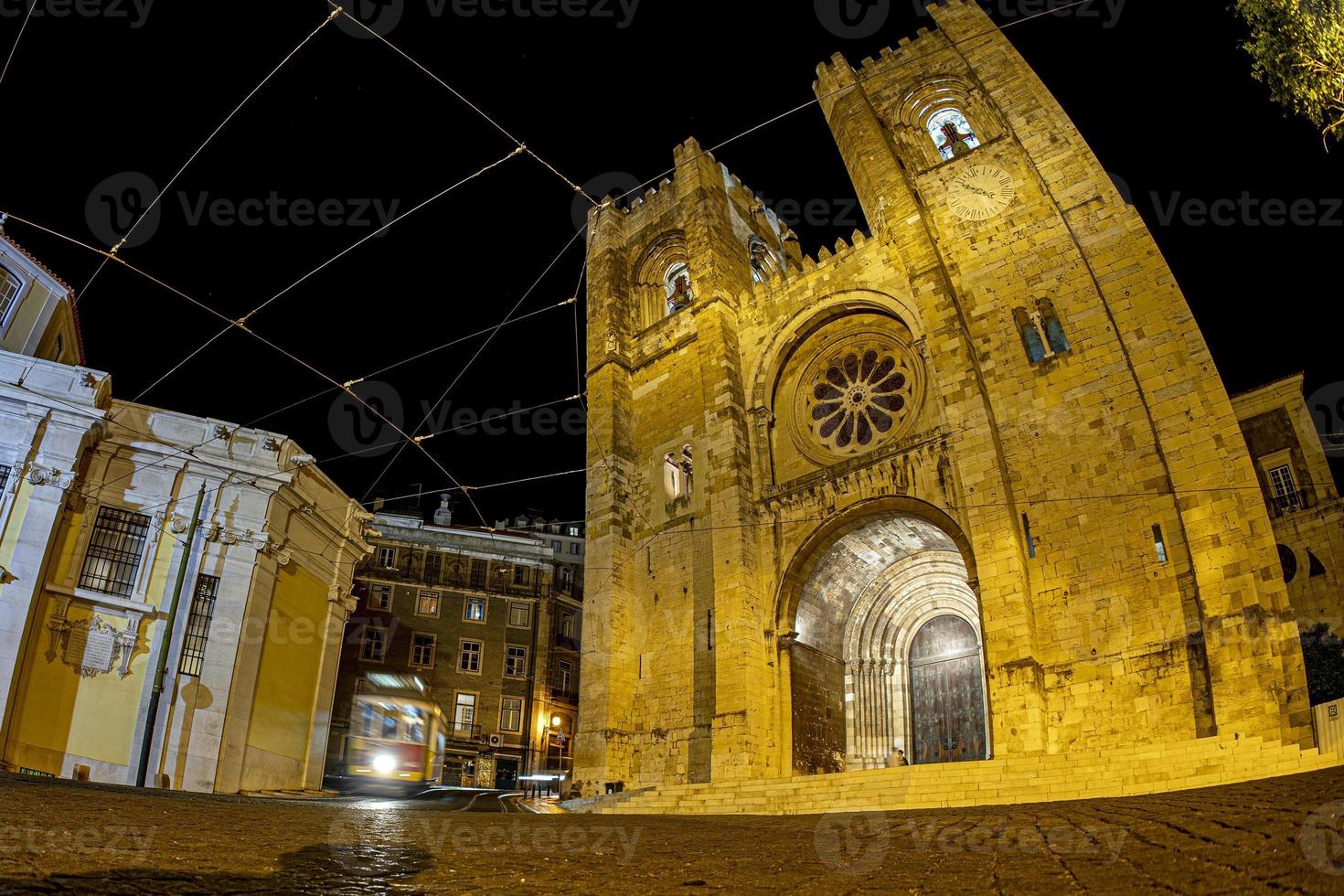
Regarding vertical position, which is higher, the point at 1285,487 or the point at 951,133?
the point at 951,133

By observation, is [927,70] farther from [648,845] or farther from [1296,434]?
[648,845]

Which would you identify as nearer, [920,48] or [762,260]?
[920,48]

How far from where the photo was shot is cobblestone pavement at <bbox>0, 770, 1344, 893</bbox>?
3553mm

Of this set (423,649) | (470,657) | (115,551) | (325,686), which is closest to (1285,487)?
(325,686)

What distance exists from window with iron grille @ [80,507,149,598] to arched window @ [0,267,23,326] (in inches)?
280

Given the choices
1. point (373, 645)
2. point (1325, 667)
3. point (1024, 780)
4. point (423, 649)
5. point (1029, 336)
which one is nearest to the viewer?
point (1024, 780)

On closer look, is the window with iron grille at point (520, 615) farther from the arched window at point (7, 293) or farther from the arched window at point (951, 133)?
the arched window at point (951, 133)

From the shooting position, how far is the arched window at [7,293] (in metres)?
18.6

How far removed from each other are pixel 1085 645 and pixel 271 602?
1674 cm

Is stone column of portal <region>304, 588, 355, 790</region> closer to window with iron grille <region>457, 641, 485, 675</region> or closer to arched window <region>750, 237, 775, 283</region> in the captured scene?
window with iron grille <region>457, 641, 485, 675</region>

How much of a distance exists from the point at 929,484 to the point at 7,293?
74.8ft

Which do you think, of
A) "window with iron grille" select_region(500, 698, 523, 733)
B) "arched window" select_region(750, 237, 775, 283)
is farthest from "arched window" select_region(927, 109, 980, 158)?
"window with iron grille" select_region(500, 698, 523, 733)

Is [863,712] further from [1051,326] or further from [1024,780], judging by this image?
[1051,326]

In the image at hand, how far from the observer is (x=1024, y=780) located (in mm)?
10219
